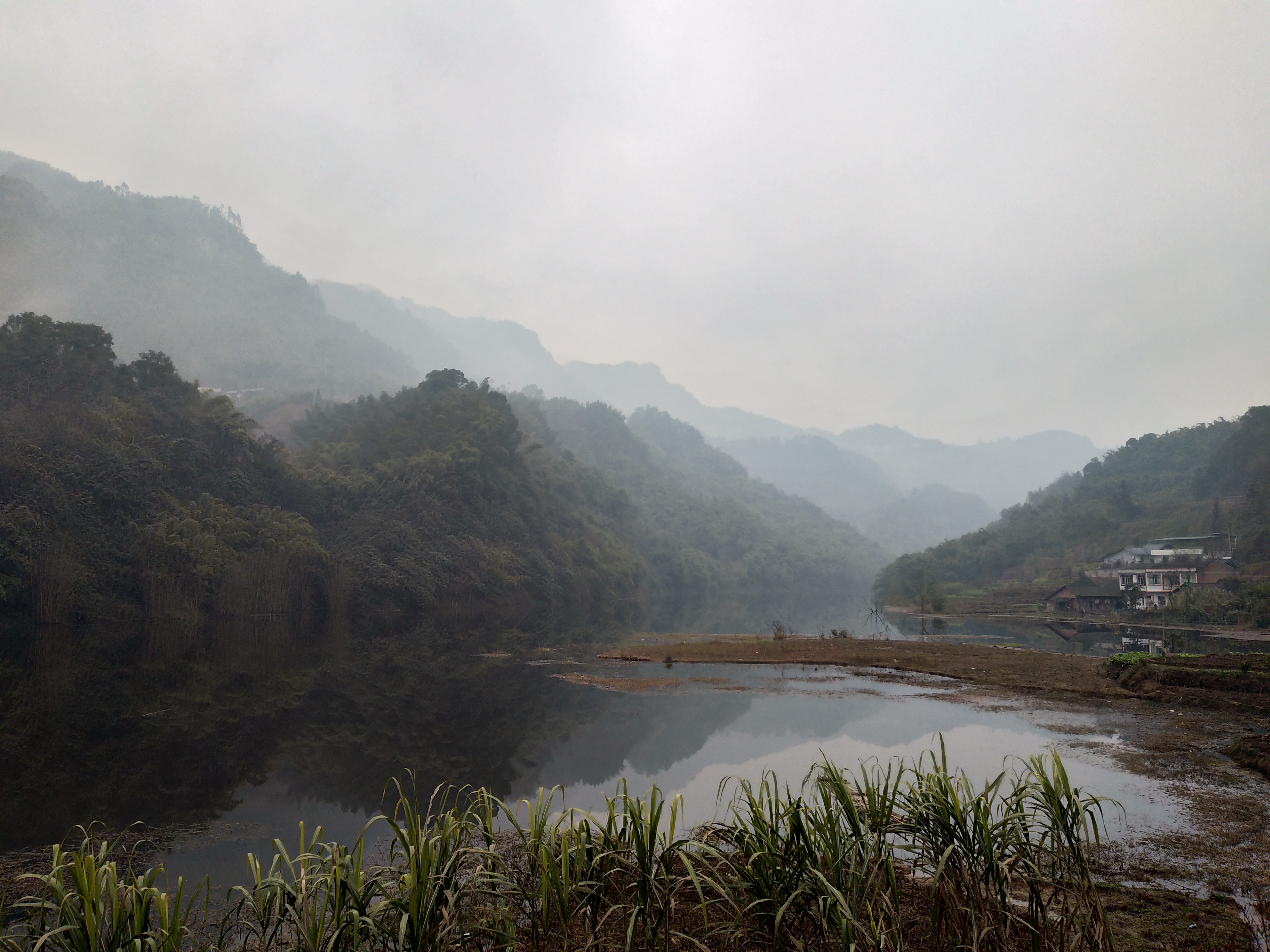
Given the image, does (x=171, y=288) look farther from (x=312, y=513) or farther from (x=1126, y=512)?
(x=1126, y=512)

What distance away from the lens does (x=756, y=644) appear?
32.1 metres

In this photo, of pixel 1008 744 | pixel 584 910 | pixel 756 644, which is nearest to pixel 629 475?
pixel 756 644

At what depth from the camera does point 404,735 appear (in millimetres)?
13539

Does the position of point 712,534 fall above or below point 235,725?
above

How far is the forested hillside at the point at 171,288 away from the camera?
10031 cm

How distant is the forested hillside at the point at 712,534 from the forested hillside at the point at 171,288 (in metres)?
35.8

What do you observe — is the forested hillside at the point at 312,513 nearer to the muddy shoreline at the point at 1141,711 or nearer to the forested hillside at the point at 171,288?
the muddy shoreline at the point at 1141,711

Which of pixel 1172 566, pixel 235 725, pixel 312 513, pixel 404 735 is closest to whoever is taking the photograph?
pixel 404 735

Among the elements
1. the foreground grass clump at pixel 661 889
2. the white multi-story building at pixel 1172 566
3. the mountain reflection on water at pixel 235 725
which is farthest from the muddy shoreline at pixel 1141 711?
the white multi-story building at pixel 1172 566

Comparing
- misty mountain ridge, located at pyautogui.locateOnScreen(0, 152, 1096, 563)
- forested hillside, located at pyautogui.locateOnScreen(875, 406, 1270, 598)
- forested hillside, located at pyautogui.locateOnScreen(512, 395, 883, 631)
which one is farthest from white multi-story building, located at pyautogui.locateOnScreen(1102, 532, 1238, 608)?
misty mountain ridge, located at pyautogui.locateOnScreen(0, 152, 1096, 563)

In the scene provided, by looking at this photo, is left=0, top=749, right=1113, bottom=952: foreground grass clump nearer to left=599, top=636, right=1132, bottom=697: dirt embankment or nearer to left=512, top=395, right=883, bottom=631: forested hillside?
left=599, top=636, right=1132, bottom=697: dirt embankment

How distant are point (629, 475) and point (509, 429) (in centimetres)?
4841

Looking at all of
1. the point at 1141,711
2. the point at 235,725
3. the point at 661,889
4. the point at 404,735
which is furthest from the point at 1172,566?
the point at 661,889

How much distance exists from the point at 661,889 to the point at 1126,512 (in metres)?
87.6
